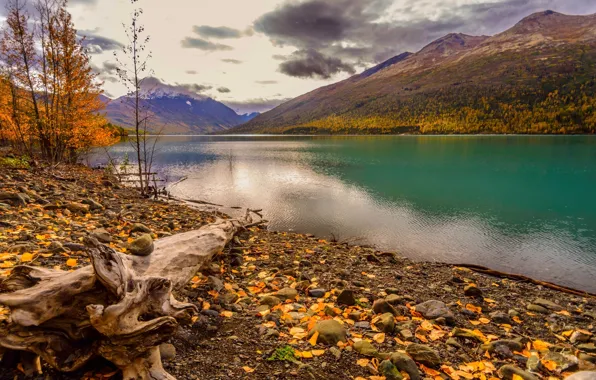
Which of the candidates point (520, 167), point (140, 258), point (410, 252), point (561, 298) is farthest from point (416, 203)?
point (520, 167)

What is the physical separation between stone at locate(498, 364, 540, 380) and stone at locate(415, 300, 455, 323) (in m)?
1.68

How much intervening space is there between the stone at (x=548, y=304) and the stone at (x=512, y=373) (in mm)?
4397

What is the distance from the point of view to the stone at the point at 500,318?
646 cm

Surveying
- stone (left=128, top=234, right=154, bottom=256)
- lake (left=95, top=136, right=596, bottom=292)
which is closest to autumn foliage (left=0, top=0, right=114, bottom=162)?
lake (left=95, top=136, right=596, bottom=292)

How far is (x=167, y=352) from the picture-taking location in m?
4.16

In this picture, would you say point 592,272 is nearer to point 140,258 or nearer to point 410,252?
point 410,252

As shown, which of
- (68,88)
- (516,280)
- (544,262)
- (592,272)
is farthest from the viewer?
(68,88)

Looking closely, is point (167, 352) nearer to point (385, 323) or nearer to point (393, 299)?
point (385, 323)

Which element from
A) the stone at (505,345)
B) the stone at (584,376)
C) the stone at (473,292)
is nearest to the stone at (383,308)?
the stone at (505,345)

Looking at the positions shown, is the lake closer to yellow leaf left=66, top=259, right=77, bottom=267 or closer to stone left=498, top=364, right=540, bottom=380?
stone left=498, top=364, right=540, bottom=380

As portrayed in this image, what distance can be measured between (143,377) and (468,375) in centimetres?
447

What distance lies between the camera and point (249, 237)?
12.5 m

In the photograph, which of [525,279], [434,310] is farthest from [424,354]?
[525,279]

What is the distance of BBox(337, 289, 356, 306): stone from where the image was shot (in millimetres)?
6598
